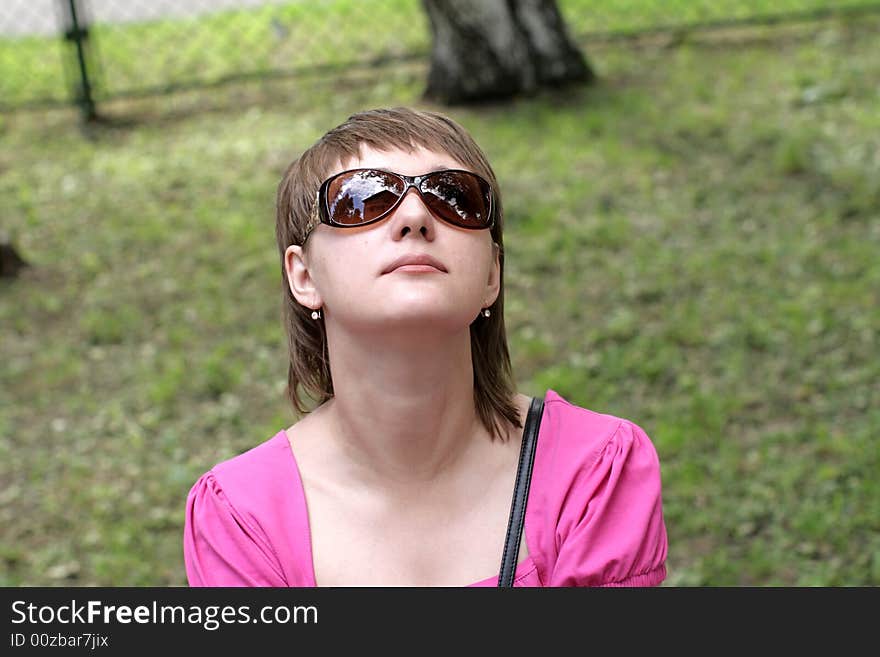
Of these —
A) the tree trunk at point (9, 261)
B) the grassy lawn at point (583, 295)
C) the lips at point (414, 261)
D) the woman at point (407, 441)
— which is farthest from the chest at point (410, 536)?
the tree trunk at point (9, 261)

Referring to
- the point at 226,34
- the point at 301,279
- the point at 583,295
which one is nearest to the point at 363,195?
the point at 301,279

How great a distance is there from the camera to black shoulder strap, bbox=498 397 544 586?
1806 mm

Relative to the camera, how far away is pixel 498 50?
7516 millimetres

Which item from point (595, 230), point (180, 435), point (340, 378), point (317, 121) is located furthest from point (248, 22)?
point (340, 378)

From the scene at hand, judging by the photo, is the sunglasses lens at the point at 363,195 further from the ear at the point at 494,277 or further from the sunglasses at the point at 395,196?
the ear at the point at 494,277

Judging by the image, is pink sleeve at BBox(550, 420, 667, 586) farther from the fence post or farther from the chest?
the fence post

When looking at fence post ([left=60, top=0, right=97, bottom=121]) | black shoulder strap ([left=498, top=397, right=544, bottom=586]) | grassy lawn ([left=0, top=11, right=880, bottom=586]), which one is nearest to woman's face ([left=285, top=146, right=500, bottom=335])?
black shoulder strap ([left=498, top=397, right=544, bottom=586])

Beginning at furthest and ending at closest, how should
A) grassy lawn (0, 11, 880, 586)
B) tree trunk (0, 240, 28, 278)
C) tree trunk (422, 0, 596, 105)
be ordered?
tree trunk (422, 0, 596, 105) → tree trunk (0, 240, 28, 278) → grassy lawn (0, 11, 880, 586)

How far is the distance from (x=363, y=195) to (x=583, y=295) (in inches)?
150

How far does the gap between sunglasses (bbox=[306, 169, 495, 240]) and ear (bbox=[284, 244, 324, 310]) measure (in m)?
0.15

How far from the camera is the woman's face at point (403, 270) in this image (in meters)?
1.70

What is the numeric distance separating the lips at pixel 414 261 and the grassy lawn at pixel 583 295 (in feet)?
7.89

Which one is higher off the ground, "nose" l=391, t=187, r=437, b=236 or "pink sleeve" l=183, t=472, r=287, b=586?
"nose" l=391, t=187, r=437, b=236
